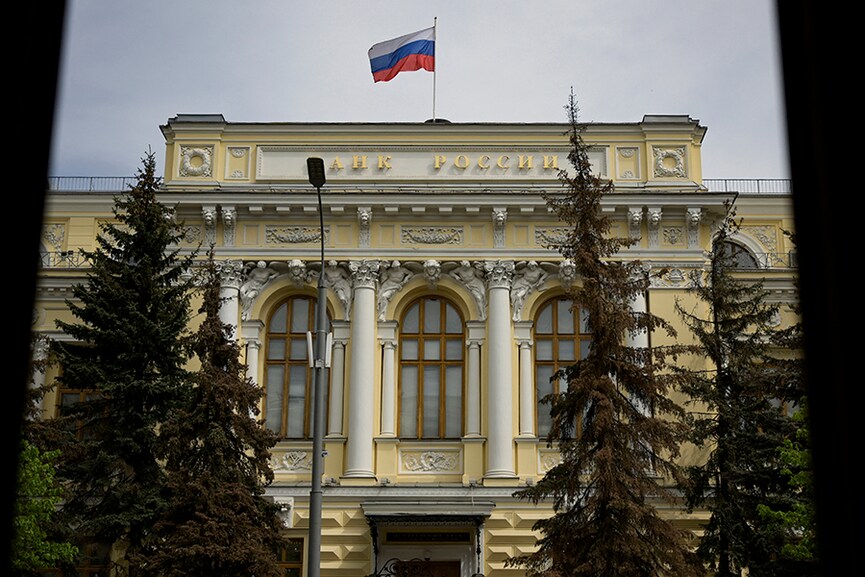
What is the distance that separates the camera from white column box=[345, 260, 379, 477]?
28.7 meters

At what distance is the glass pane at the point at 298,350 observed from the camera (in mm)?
30000

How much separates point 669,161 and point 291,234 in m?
10.0

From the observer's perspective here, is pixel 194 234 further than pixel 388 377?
Yes

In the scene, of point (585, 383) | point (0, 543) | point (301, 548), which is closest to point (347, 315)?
point (301, 548)

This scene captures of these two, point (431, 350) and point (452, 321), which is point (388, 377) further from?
point (452, 321)

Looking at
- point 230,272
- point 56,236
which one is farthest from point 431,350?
point 56,236

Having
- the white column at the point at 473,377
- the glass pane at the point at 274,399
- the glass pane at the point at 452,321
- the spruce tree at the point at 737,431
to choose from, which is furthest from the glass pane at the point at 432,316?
the spruce tree at the point at 737,431

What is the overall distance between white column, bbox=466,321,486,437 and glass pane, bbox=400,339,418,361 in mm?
1381

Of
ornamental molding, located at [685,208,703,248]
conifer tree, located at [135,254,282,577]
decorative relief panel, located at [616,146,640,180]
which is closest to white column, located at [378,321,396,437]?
conifer tree, located at [135,254,282,577]

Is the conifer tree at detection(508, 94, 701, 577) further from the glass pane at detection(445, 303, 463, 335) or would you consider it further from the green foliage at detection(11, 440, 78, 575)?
the green foliage at detection(11, 440, 78, 575)

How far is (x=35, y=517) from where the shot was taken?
71.7ft

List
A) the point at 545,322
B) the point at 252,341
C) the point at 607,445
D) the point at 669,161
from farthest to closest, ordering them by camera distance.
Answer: the point at 669,161 → the point at 545,322 → the point at 252,341 → the point at 607,445

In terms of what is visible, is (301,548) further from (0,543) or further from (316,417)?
(0,543)

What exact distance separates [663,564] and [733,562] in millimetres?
4290
